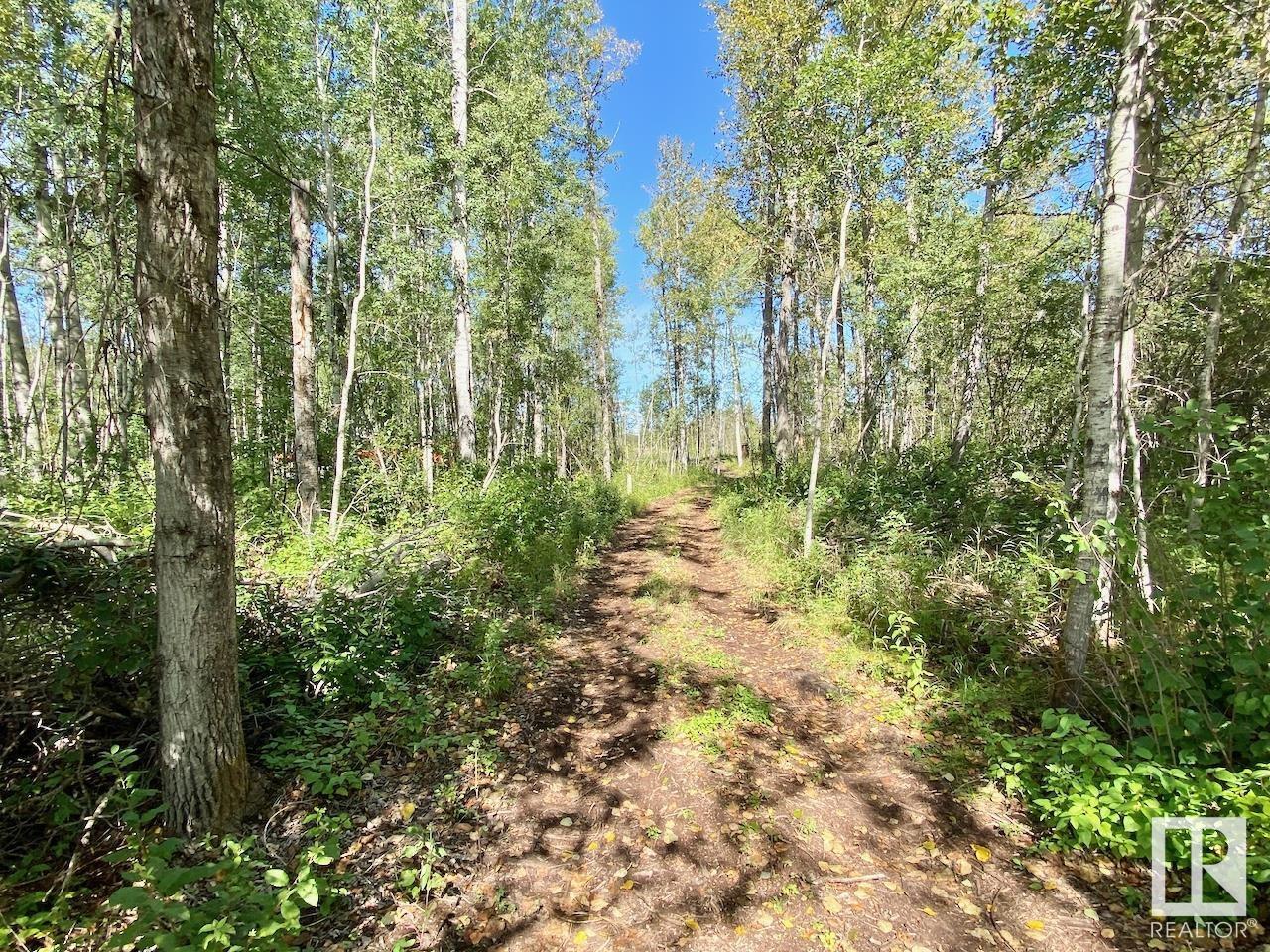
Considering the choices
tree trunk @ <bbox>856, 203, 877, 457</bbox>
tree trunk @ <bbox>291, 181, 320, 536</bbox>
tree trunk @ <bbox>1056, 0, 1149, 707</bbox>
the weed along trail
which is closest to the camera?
the weed along trail

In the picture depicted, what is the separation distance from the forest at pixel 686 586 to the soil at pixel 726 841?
0.10 ft

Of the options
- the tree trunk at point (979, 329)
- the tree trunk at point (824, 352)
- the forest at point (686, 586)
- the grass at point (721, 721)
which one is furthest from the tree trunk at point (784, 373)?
the grass at point (721, 721)

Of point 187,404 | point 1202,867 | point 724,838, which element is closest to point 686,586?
point 724,838

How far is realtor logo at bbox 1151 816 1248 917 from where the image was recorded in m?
2.46

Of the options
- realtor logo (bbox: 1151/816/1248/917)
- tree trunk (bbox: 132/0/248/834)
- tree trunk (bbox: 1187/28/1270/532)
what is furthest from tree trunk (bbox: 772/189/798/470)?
tree trunk (bbox: 132/0/248/834)

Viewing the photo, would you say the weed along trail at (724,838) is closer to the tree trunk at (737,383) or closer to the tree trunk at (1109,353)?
the tree trunk at (1109,353)

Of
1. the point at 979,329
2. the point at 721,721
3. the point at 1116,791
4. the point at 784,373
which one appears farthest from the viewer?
the point at 784,373

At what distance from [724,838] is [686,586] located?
515cm

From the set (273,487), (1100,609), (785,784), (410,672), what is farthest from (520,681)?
(273,487)

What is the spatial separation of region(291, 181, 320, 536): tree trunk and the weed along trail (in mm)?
6440

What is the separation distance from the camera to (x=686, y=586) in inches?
331

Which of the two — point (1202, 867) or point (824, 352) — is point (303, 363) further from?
point (1202, 867)

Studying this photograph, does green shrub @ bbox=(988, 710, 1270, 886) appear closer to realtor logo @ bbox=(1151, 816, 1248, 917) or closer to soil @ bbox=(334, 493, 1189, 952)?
realtor logo @ bbox=(1151, 816, 1248, 917)

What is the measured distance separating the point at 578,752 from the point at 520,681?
1215mm
